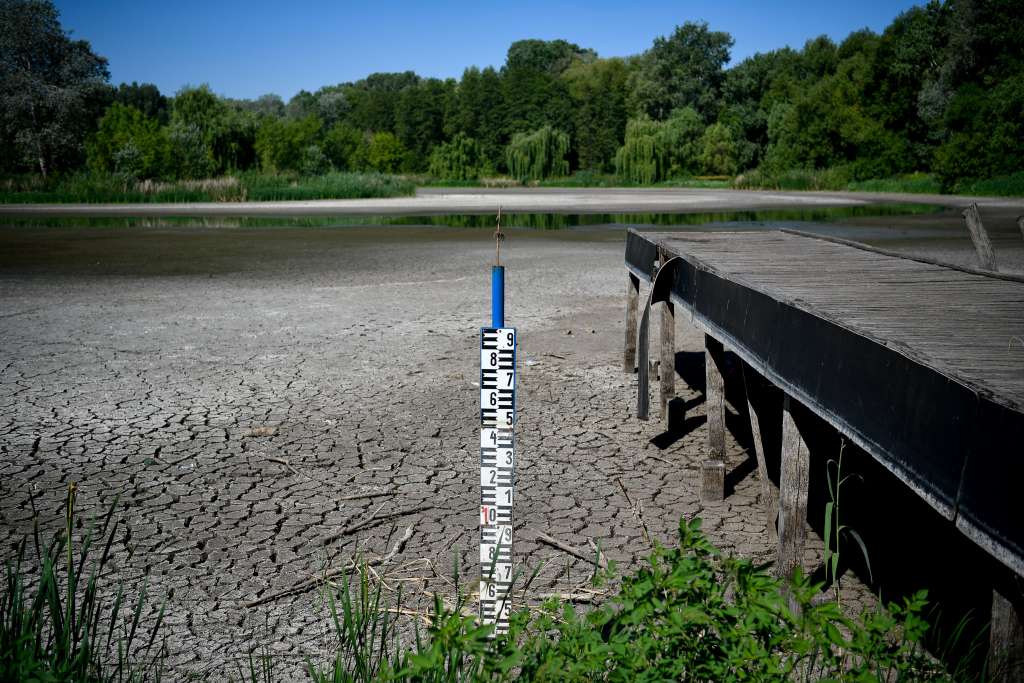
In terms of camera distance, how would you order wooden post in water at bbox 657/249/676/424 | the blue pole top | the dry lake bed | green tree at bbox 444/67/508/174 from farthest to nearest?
green tree at bbox 444/67/508/174 < wooden post in water at bbox 657/249/676/424 < the dry lake bed < the blue pole top

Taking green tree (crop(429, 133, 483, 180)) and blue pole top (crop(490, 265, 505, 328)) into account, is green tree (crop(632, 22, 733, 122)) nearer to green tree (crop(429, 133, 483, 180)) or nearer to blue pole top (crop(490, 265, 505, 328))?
green tree (crop(429, 133, 483, 180))

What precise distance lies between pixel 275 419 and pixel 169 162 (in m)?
57.3

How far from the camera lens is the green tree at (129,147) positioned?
2224 inches

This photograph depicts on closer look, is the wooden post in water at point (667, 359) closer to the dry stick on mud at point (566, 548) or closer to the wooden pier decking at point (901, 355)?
the wooden pier decking at point (901, 355)

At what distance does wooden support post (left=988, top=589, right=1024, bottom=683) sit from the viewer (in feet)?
7.43

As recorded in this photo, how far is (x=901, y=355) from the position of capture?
2.49m

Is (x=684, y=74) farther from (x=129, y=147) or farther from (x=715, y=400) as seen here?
(x=715, y=400)

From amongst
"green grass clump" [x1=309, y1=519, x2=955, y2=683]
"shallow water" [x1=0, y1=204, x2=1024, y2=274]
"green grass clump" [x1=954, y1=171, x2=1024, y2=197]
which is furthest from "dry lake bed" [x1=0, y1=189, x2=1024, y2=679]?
"green grass clump" [x1=954, y1=171, x2=1024, y2=197]

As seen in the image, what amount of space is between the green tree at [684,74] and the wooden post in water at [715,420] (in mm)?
97653

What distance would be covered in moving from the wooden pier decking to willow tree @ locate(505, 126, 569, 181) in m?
82.9

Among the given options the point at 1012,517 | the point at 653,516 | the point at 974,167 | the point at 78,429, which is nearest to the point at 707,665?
the point at 1012,517

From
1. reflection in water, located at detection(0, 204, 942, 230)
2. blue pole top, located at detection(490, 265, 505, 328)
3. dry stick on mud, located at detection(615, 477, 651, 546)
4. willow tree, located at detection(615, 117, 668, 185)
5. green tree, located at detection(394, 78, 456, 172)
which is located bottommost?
dry stick on mud, located at detection(615, 477, 651, 546)

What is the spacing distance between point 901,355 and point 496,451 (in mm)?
1355

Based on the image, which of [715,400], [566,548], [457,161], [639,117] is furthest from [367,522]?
[457,161]
